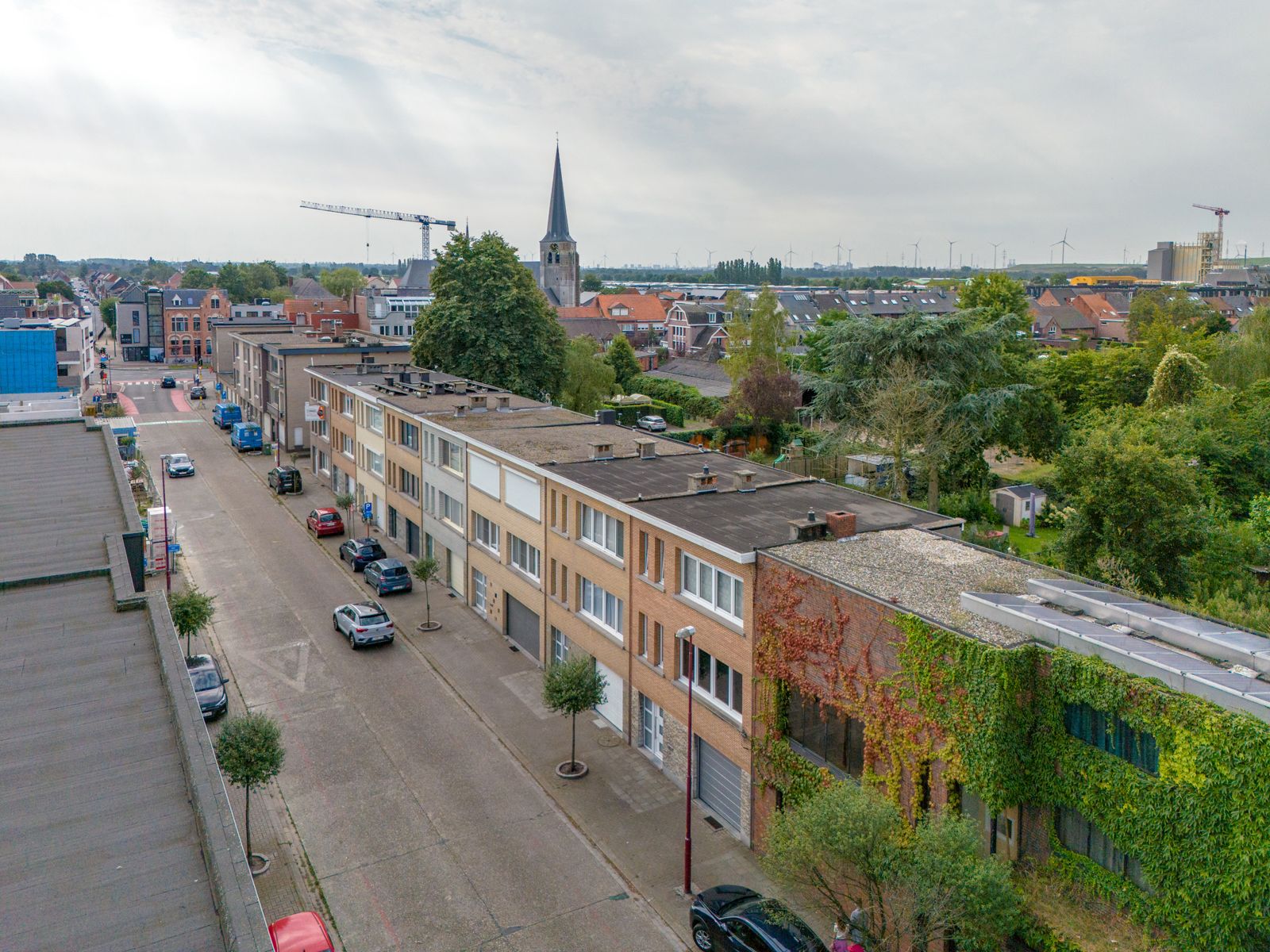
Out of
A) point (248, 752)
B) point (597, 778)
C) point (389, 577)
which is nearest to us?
point (248, 752)

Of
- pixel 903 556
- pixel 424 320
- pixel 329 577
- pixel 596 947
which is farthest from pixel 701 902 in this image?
pixel 424 320

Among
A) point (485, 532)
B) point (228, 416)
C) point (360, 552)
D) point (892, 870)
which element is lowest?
point (360, 552)

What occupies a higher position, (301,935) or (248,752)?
(248,752)

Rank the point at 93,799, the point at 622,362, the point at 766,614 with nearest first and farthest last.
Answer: the point at 93,799 → the point at 766,614 → the point at 622,362

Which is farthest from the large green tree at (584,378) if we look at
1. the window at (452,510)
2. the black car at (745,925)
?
the black car at (745,925)

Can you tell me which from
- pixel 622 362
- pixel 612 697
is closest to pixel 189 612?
pixel 612 697

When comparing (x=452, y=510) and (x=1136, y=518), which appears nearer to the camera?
(x=1136, y=518)

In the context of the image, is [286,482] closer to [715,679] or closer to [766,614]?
[715,679]
